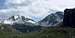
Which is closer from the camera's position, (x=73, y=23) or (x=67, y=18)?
(x=73, y=23)

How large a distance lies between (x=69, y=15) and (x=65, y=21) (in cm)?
664

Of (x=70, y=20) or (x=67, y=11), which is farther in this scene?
(x=67, y=11)

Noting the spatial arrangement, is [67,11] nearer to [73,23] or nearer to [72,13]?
[72,13]

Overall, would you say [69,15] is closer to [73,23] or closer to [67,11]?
[67,11]

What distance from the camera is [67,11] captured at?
199 m

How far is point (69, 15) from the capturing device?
196375 mm

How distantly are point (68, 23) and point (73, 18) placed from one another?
21.2 ft

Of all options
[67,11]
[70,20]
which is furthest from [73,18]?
[67,11]

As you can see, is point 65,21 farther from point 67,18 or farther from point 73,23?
point 73,23

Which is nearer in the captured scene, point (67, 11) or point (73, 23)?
point (73, 23)

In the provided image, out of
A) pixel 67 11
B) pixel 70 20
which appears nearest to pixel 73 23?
pixel 70 20

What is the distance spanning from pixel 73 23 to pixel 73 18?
6.96 m

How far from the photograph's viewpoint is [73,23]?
180000 mm

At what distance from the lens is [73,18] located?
186 metres
